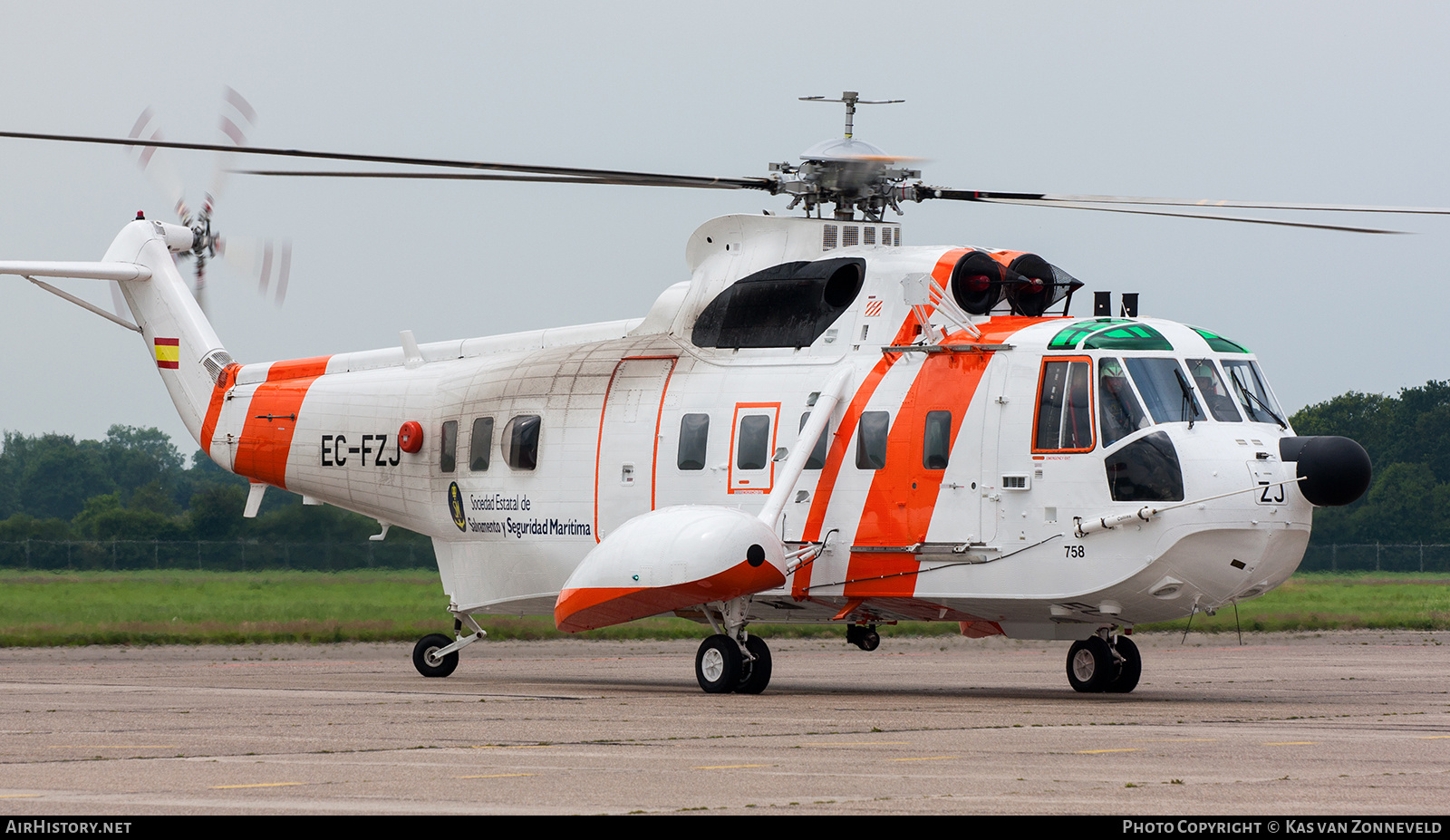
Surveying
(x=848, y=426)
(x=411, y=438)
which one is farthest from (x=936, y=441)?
(x=411, y=438)

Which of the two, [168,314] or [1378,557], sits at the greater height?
[168,314]

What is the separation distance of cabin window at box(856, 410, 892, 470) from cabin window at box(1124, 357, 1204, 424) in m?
2.68

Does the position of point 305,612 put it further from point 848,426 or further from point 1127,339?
point 1127,339

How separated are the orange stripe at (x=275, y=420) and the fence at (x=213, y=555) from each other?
551 inches

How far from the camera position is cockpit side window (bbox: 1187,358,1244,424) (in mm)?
17922

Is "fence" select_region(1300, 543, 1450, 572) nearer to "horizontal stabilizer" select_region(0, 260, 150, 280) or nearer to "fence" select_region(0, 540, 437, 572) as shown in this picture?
"fence" select_region(0, 540, 437, 572)

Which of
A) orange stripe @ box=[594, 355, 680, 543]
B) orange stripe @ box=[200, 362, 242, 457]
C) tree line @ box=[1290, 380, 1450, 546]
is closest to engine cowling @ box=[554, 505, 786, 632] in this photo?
Result: orange stripe @ box=[594, 355, 680, 543]

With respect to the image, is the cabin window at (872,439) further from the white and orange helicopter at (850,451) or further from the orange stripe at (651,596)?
the orange stripe at (651,596)

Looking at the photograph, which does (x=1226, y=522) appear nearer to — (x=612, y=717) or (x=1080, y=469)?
(x=1080, y=469)

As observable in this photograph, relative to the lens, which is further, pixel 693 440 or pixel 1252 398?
pixel 693 440

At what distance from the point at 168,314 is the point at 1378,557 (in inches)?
1517

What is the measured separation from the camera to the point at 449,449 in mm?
22891
